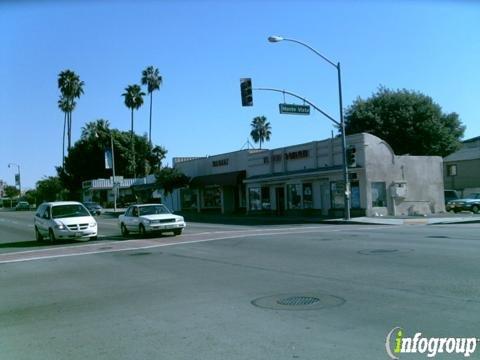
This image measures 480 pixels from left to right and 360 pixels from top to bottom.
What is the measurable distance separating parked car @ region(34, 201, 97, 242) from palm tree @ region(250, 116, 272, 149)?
8167 centimetres

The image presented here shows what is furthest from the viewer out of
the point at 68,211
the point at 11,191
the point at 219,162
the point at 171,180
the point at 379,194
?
the point at 11,191

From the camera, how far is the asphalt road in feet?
21.9

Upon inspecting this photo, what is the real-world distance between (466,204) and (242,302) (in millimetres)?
35056

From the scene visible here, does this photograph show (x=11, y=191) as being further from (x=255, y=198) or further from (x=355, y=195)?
(x=355, y=195)

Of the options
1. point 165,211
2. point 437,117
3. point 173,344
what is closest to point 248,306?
point 173,344

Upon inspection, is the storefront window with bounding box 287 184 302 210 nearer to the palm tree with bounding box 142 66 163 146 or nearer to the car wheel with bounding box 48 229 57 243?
the car wheel with bounding box 48 229 57 243

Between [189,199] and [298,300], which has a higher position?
[189,199]

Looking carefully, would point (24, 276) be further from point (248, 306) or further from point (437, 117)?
point (437, 117)

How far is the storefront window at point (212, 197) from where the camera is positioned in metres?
53.5

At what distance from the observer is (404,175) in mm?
38188

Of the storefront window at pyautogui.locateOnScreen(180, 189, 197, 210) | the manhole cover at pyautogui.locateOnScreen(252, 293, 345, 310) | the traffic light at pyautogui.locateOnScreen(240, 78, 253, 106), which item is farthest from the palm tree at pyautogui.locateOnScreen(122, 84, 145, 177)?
the manhole cover at pyautogui.locateOnScreen(252, 293, 345, 310)

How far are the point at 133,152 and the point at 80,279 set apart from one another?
77.4 meters

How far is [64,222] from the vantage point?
76.9ft

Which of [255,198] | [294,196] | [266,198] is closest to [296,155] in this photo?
[294,196]
